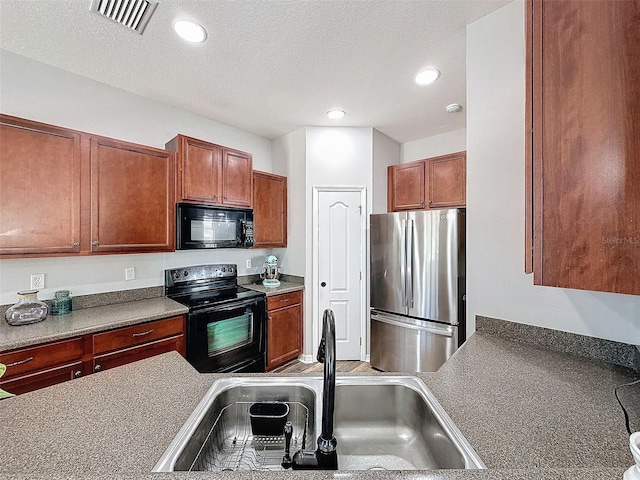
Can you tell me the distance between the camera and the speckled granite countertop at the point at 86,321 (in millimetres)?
1561

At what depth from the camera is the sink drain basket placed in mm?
880

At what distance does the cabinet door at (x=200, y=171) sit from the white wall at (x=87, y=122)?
421mm

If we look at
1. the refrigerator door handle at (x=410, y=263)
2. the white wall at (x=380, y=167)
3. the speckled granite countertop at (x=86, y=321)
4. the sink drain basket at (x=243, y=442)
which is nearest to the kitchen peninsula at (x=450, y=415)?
the sink drain basket at (x=243, y=442)

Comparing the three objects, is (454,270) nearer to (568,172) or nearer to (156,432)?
(568,172)

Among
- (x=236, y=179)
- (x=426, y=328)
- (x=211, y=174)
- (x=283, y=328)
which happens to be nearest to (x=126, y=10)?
(x=211, y=174)

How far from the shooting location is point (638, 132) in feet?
2.17

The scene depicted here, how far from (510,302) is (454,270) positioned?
93 cm

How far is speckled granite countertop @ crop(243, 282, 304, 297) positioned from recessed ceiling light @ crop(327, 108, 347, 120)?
6.38ft

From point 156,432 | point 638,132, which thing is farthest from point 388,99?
point 156,432

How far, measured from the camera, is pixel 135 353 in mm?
1948

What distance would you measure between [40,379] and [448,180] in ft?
12.1

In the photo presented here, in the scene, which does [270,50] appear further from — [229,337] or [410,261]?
[229,337]

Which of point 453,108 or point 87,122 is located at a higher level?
point 453,108

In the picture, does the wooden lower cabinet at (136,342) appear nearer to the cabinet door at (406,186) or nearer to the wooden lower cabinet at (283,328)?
the wooden lower cabinet at (283,328)
